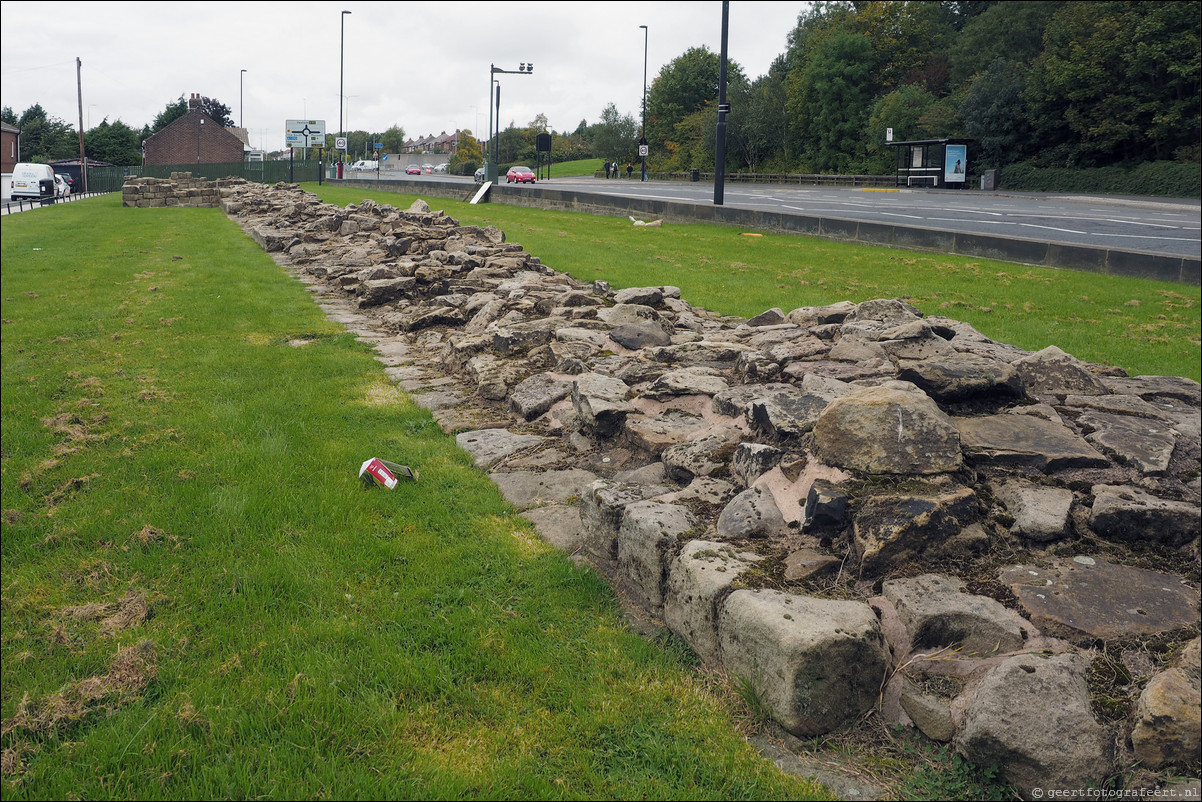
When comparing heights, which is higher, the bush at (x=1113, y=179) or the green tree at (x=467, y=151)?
the green tree at (x=467, y=151)

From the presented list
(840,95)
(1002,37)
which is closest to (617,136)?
(840,95)

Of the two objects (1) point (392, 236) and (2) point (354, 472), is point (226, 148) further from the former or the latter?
(2) point (354, 472)

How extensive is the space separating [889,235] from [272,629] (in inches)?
557

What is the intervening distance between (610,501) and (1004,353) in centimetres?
291

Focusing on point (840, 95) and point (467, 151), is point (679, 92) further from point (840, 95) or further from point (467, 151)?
point (467, 151)

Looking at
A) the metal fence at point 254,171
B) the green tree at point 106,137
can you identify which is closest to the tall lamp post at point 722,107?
the green tree at point 106,137

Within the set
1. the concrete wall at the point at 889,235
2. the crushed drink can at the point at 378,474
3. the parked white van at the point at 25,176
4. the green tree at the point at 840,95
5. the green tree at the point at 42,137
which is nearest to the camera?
the green tree at the point at 42,137

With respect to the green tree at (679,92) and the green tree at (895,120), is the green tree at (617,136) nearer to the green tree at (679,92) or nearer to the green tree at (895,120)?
the green tree at (679,92)

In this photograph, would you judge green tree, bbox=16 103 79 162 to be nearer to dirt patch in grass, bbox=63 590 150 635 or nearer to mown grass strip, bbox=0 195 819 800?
mown grass strip, bbox=0 195 819 800

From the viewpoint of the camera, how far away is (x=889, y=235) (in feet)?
49.8

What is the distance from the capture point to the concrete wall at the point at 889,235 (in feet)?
24.5

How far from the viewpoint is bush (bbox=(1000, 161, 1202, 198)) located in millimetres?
36375

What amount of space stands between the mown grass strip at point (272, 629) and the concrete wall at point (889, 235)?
14.0 feet

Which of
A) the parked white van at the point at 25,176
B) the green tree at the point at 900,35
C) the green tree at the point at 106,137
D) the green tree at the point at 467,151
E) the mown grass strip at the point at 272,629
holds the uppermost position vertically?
the green tree at the point at 900,35
